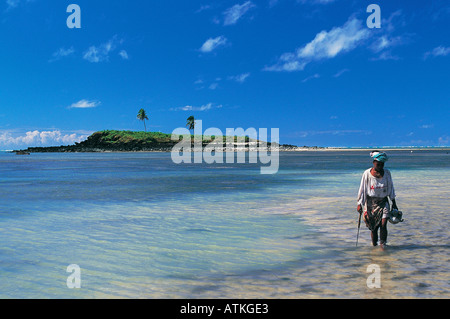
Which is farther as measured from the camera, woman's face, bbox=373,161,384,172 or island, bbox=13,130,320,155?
island, bbox=13,130,320,155

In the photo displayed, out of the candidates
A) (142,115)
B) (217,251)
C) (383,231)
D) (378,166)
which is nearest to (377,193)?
(378,166)

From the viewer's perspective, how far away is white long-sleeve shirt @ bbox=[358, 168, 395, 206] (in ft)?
26.8

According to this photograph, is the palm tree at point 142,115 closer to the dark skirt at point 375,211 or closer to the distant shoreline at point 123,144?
the distant shoreline at point 123,144

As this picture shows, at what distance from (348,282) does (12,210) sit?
13084mm

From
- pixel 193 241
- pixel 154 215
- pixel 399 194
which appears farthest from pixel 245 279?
pixel 399 194

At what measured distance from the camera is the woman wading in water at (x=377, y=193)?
26.7 ft

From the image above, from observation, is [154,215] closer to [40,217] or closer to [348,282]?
[40,217]

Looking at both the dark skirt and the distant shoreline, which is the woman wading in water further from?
the distant shoreline

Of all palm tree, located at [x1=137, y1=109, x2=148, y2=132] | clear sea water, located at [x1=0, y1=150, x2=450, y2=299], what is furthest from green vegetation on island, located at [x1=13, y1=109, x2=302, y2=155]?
clear sea water, located at [x1=0, y1=150, x2=450, y2=299]

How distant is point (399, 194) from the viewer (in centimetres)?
1969

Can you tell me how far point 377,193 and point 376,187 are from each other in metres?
0.13

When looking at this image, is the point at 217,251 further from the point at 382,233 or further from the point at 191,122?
the point at 191,122

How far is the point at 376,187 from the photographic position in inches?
323
